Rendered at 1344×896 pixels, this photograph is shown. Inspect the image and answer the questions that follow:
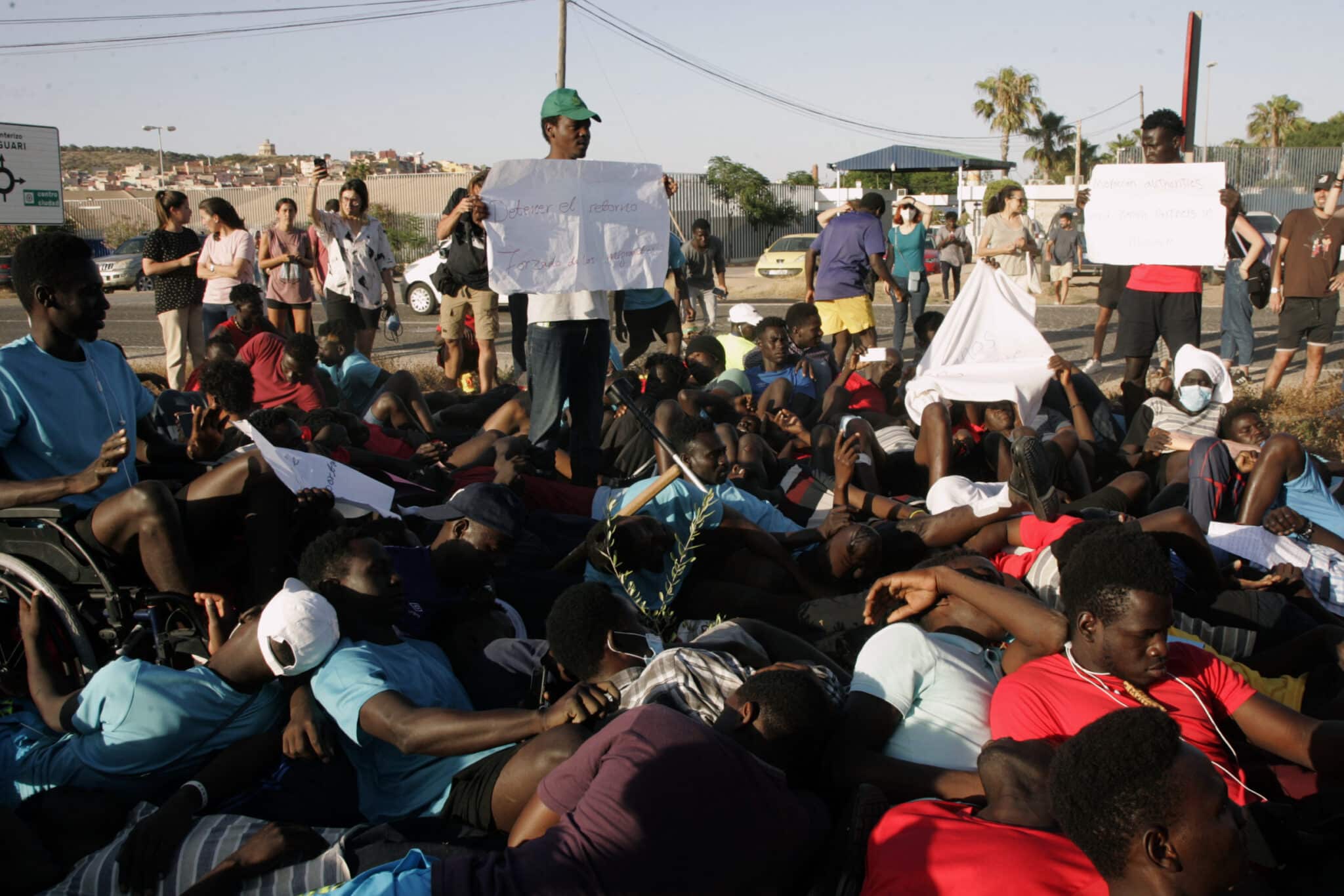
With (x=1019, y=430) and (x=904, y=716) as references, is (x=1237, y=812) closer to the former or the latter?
(x=904, y=716)

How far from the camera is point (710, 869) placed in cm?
234

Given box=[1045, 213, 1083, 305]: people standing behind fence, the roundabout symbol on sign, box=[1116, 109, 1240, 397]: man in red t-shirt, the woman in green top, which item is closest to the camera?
box=[1116, 109, 1240, 397]: man in red t-shirt

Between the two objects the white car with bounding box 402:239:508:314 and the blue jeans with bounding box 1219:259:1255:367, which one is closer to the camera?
the blue jeans with bounding box 1219:259:1255:367

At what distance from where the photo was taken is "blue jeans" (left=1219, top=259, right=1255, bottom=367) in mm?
10641

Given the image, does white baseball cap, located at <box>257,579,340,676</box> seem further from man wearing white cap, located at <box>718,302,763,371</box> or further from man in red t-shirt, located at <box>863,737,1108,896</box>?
man wearing white cap, located at <box>718,302,763,371</box>

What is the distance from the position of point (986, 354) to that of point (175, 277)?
6.56 metres

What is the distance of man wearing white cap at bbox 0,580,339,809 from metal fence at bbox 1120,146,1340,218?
3050 centimetres

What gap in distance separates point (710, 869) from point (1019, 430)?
4342 mm

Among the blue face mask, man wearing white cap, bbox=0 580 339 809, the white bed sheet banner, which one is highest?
the white bed sheet banner

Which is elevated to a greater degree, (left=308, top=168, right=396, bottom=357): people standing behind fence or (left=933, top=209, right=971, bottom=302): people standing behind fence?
(left=933, top=209, right=971, bottom=302): people standing behind fence

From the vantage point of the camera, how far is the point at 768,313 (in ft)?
64.2

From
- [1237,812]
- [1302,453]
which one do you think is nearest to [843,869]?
[1237,812]

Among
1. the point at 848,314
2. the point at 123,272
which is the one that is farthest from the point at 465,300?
the point at 123,272

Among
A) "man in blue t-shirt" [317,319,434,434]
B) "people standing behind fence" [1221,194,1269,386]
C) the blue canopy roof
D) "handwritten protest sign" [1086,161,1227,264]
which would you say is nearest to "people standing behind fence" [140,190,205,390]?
"man in blue t-shirt" [317,319,434,434]
